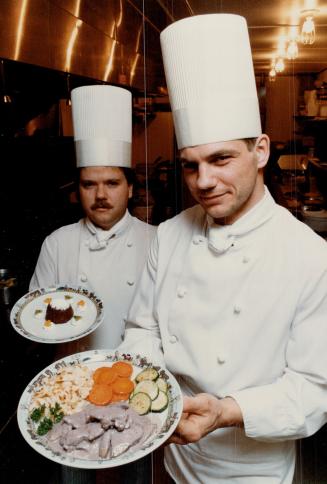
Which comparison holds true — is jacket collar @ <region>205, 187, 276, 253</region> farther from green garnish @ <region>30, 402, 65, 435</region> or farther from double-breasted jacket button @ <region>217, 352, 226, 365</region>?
green garnish @ <region>30, 402, 65, 435</region>

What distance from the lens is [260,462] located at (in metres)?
0.87

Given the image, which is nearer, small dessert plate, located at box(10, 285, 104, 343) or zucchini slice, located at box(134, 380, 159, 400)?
zucchini slice, located at box(134, 380, 159, 400)

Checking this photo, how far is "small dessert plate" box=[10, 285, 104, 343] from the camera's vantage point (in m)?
0.92

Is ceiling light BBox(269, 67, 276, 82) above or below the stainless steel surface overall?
below

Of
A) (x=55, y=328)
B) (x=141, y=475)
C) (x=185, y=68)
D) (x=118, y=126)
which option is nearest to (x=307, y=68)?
(x=185, y=68)

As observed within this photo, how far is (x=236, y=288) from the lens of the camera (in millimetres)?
801

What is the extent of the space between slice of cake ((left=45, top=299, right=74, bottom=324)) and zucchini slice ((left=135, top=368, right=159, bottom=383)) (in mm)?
261

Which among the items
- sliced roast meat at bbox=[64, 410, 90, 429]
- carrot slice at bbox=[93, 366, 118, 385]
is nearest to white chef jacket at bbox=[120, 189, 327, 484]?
carrot slice at bbox=[93, 366, 118, 385]

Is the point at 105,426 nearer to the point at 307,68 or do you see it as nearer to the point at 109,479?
the point at 109,479

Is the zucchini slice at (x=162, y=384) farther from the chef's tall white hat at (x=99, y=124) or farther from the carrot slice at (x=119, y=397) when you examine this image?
the chef's tall white hat at (x=99, y=124)

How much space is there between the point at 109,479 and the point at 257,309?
27.0 inches

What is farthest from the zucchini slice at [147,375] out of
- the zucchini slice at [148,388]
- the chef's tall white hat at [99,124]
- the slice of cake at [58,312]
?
the chef's tall white hat at [99,124]

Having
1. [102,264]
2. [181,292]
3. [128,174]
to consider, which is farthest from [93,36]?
[181,292]

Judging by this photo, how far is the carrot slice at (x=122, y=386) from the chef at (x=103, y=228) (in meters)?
0.30
